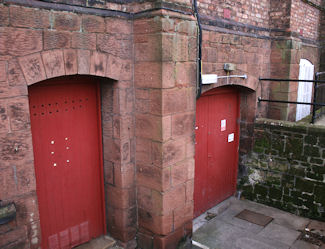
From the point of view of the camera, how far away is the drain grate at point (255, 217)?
5455mm

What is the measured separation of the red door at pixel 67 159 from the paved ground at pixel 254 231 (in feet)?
6.41

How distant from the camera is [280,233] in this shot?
5117mm

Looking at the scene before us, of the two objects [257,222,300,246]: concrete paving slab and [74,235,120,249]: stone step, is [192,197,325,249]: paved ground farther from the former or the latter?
[74,235,120,249]: stone step

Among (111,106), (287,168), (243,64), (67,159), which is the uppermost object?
(243,64)

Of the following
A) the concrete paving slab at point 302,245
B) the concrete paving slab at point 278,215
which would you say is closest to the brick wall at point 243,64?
the concrete paving slab at point 278,215

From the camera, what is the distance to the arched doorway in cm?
675

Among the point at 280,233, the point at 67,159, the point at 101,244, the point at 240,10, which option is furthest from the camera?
the point at 240,10

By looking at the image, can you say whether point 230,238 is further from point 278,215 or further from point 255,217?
point 278,215

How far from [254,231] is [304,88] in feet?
12.1

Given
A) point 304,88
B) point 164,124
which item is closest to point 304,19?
point 304,88

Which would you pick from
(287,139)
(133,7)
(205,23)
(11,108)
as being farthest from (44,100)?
(287,139)

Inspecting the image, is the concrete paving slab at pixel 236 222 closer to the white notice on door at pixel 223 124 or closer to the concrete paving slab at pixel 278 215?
the concrete paving slab at pixel 278 215

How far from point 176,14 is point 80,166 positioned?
2198 mm

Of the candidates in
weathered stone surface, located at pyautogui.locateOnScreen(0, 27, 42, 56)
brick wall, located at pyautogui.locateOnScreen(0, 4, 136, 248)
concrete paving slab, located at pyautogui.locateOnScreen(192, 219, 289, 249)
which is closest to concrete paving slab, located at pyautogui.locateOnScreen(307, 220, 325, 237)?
concrete paving slab, located at pyautogui.locateOnScreen(192, 219, 289, 249)
